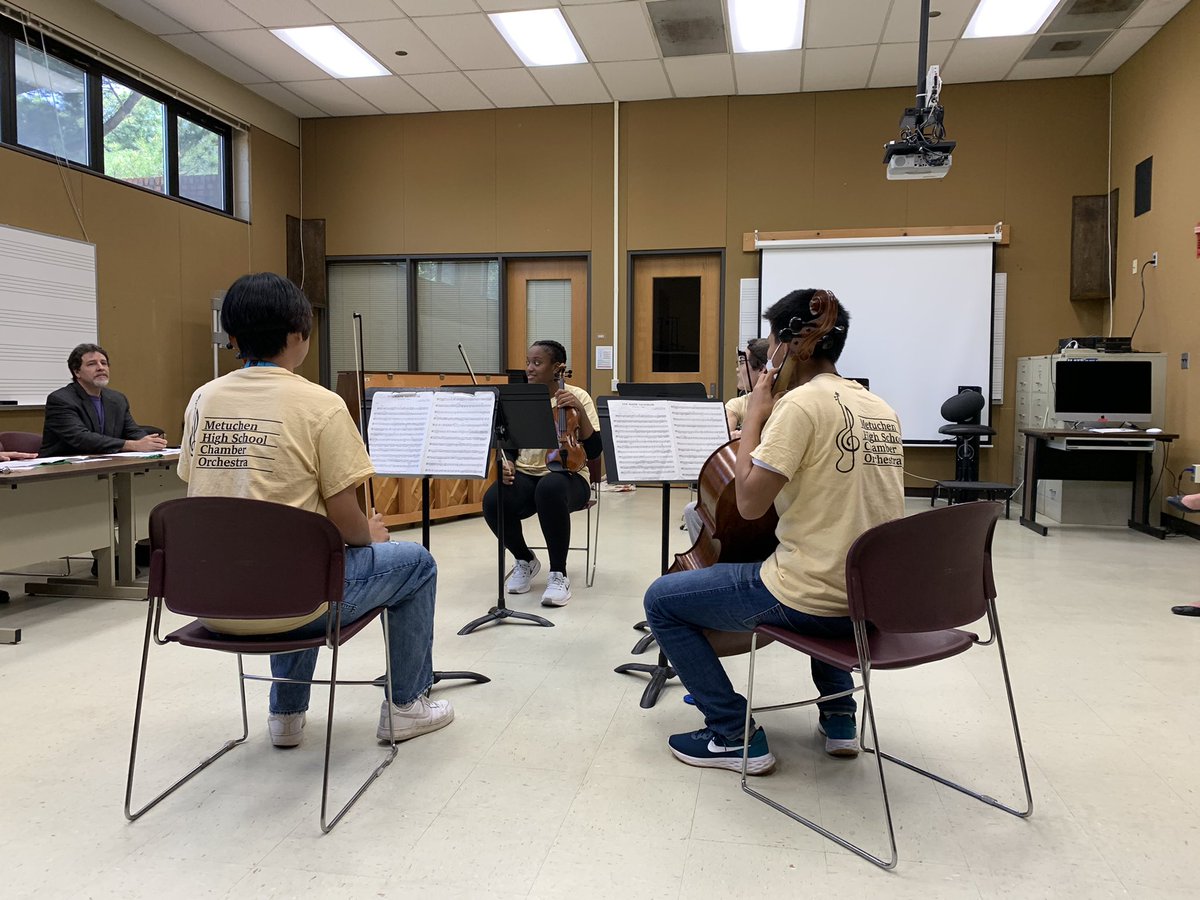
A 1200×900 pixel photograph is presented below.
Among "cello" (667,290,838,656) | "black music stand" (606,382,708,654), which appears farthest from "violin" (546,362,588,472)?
"cello" (667,290,838,656)

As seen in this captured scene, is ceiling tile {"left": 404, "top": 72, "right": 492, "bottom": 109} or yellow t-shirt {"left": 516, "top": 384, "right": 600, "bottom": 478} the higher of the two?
ceiling tile {"left": 404, "top": 72, "right": 492, "bottom": 109}

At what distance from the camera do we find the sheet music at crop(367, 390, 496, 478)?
8.67 ft

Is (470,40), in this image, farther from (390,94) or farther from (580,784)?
(580,784)

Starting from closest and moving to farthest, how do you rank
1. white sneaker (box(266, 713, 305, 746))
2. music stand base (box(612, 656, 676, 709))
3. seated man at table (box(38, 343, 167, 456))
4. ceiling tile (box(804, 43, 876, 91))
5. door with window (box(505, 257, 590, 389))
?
white sneaker (box(266, 713, 305, 746))
music stand base (box(612, 656, 676, 709))
seated man at table (box(38, 343, 167, 456))
ceiling tile (box(804, 43, 876, 91))
door with window (box(505, 257, 590, 389))

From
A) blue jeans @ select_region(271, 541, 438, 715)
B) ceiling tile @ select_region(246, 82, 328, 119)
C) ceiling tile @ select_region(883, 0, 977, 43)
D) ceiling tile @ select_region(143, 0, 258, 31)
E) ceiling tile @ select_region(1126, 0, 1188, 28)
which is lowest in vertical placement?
blue jeans @ select_region(271, 541, 438, 715)

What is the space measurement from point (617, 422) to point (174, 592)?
1341 millimetres

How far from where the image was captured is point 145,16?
547cm

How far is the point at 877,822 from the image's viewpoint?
1720mm

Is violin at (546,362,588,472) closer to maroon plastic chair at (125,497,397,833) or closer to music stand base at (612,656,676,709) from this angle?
music stand base at (612,656,676,709)

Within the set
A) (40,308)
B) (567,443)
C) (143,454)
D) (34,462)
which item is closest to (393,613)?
(567,443)

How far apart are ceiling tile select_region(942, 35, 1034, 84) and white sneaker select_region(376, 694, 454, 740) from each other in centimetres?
599

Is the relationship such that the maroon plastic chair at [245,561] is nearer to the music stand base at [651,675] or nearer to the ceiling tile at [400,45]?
the music stand base at [651,675]

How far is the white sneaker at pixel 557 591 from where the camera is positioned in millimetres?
3402

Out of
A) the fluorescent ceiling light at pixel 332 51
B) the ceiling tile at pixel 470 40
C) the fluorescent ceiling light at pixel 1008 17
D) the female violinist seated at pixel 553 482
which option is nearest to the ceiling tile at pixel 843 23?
the fluorescent ceiling light at pixel 1008 17
